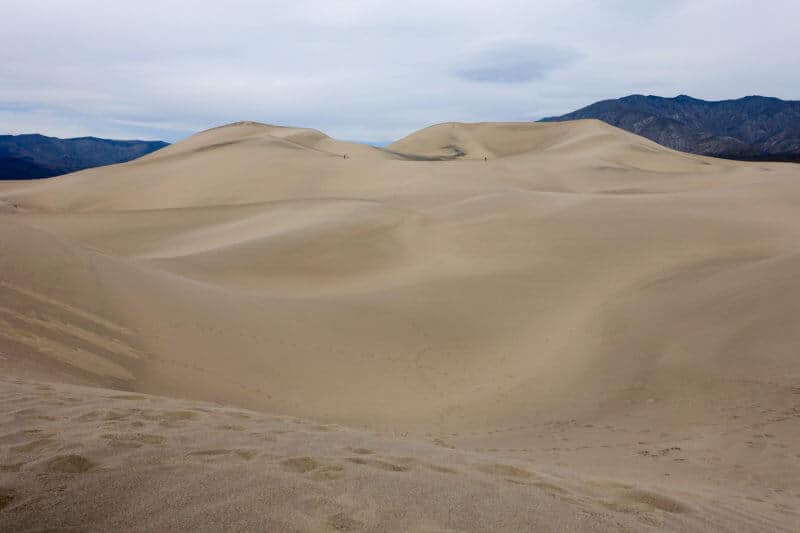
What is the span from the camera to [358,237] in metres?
17.5

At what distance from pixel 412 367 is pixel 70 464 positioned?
626 centimetres

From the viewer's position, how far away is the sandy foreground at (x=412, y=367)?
9.89 ft

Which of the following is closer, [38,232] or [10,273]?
[10,273]

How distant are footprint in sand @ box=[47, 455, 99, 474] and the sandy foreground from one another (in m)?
0.02

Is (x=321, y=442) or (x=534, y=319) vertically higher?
(x=321, y=442)

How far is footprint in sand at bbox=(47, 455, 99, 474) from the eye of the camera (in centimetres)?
296

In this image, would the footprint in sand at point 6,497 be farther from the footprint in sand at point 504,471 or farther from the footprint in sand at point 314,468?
the footprint in sand at point 504,471

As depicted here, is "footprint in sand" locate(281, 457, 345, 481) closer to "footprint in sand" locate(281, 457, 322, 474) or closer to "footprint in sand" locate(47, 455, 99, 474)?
"footprint in sand" locate(281, 457, 322, 474)

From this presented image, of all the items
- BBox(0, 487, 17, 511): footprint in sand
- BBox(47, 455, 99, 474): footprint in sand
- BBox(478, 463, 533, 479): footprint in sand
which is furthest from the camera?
BBox(478, 463, 533, 479): footprint in sand

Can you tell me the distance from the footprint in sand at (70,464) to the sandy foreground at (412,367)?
2cm

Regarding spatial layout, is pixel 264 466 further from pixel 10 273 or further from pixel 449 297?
pixel 449 297

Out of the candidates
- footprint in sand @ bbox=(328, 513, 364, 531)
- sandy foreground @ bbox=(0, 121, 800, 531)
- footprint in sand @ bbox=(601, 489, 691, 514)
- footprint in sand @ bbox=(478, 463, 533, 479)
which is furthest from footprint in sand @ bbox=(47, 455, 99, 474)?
footprint in sand @ bbox=(601, 489, 691, 514)

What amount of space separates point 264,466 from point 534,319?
8.44 metres

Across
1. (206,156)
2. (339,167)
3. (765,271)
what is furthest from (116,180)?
(765,271)
